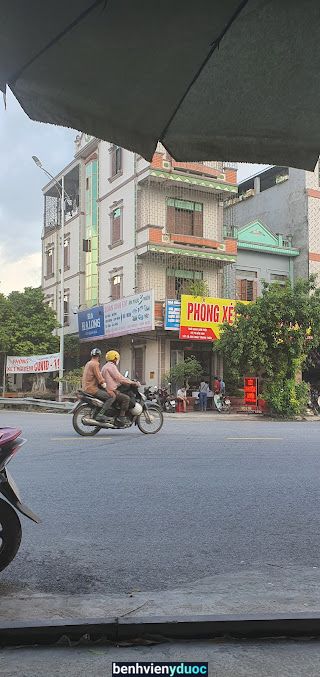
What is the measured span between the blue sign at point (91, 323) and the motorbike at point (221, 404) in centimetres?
733

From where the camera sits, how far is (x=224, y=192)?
94.0 feet

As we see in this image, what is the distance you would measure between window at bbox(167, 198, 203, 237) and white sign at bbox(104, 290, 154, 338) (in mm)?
3840

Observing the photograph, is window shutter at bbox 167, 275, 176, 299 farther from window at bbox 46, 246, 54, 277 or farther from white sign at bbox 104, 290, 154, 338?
window at bbox 46, 246, 54, 277

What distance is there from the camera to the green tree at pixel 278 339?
2055 centimetres

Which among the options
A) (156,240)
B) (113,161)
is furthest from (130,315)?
(113,161)

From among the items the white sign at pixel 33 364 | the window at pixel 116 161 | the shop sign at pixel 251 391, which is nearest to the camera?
the shop sign at pixel 251 391

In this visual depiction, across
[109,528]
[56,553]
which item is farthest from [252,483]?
[56,553]

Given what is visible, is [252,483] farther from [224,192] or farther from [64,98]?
[224,192]

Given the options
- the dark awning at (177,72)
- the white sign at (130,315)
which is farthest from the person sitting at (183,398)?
the dark awning at (177,72)

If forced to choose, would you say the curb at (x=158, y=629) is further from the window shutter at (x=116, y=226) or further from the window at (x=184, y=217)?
the window shutter at (x=116, y=226)

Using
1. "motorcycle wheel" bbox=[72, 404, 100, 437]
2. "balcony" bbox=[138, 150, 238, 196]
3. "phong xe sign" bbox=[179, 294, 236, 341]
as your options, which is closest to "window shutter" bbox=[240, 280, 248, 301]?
"phong xe sign" bbox=[179, 294, 236, 341]

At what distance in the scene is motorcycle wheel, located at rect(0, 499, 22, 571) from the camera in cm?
360

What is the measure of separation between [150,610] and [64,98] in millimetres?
2703

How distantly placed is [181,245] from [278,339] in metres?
8.05
